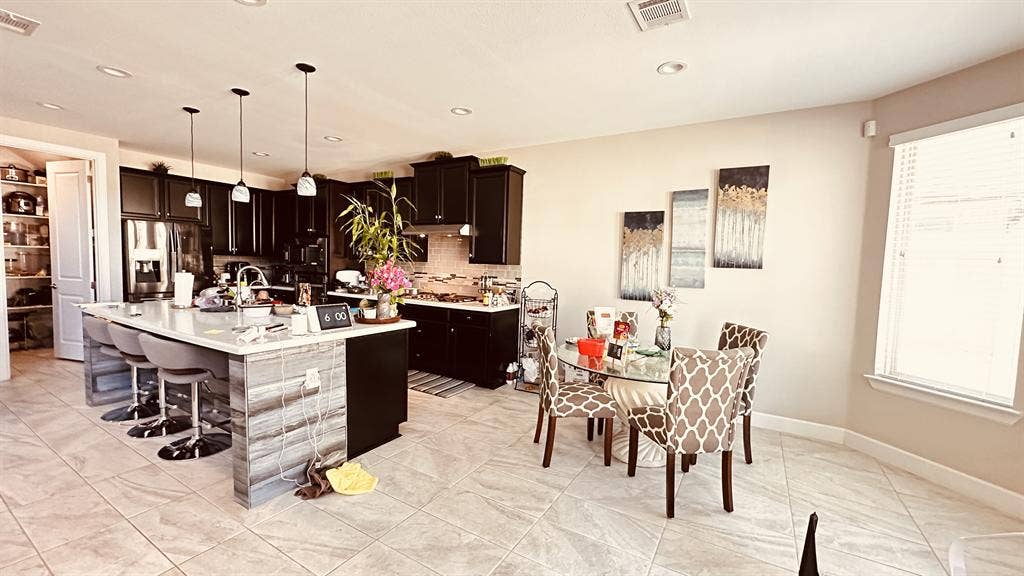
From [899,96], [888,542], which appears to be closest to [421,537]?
[888,542]

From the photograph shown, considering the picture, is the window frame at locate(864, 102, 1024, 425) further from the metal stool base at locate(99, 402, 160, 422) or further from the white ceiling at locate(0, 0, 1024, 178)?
the metal stool base at locate(99, 402, 160, 422)

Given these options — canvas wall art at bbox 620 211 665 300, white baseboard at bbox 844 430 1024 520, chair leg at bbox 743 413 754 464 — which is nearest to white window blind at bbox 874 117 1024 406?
white baseboard at bbox 844 430 1024 520

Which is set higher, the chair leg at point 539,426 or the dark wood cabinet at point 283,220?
the dark wood cabinet at point 283,220

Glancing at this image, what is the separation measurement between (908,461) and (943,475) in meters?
0.20

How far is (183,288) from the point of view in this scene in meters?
3.65

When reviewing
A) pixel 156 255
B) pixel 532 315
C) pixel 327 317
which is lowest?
pixel 532 315

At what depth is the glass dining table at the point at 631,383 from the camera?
2658mm

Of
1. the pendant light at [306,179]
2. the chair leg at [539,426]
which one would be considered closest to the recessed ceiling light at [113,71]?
the pendant light at [306,179]

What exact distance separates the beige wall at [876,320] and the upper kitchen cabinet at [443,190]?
12.6 ft

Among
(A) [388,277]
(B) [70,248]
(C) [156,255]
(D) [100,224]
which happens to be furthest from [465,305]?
(B) [70,248]

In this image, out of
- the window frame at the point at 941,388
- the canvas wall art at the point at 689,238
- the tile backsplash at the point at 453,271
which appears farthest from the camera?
the tile backsplash at the point at 453,271

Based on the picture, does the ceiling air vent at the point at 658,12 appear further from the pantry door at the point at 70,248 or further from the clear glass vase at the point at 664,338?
the pantry door at the point at 70,248

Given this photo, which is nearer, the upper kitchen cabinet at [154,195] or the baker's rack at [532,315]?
the baker's rack at [532,315]

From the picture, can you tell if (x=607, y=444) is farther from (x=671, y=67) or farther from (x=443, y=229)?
(x=443, y=229)
